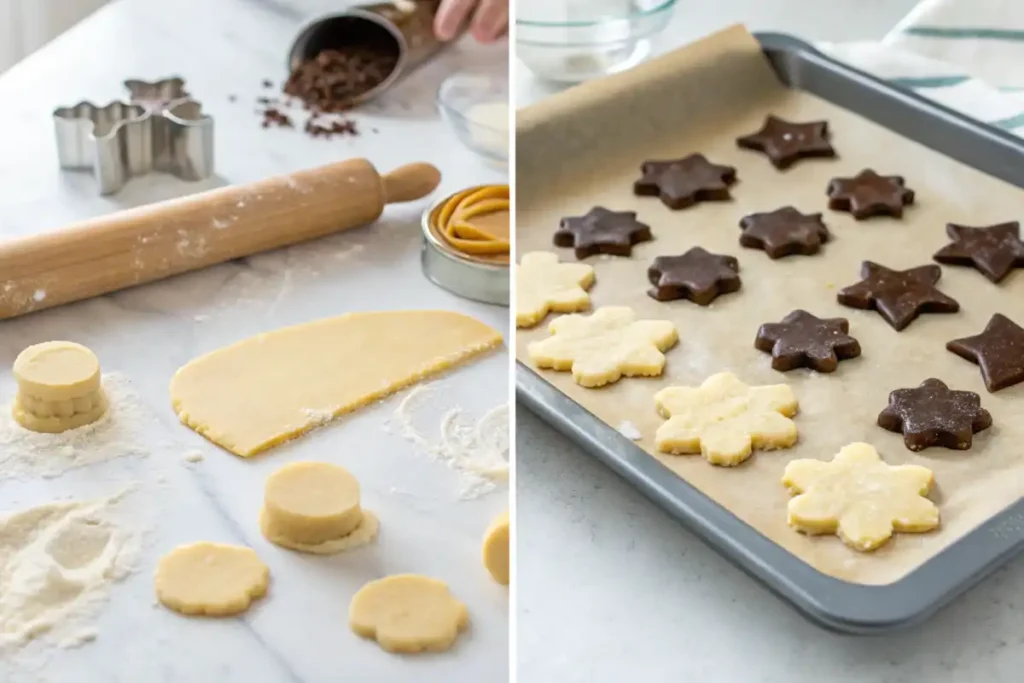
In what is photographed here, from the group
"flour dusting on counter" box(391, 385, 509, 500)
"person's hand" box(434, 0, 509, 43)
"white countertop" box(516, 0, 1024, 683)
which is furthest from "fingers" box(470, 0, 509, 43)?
"white countertop" box(516, 0, 1024, 683)

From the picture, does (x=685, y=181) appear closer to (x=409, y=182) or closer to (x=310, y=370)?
(x=409, y=182)

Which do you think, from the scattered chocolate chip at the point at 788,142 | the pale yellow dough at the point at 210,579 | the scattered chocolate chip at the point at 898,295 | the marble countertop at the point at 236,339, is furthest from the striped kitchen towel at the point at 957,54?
the pale yellow dough at the point at 210,579

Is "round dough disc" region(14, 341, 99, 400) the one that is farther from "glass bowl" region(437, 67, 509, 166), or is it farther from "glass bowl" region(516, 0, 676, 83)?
"glass bowl" region(516, 0, 676, 83)

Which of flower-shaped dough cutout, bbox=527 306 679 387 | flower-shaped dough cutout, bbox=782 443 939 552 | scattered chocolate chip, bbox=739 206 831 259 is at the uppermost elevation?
scattered chocolate chip, bbox=739 206 831 259

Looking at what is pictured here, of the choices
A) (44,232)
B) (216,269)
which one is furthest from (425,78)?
(44,232)

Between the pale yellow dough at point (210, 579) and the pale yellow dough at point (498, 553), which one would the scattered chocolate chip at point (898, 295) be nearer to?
the pale yellow dough at point (498, 553)

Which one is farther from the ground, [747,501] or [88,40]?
[88,40]

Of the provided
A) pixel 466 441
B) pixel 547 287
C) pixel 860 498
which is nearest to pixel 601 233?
pixel 547 287

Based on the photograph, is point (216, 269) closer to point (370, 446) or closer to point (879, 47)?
point (370, 446)
